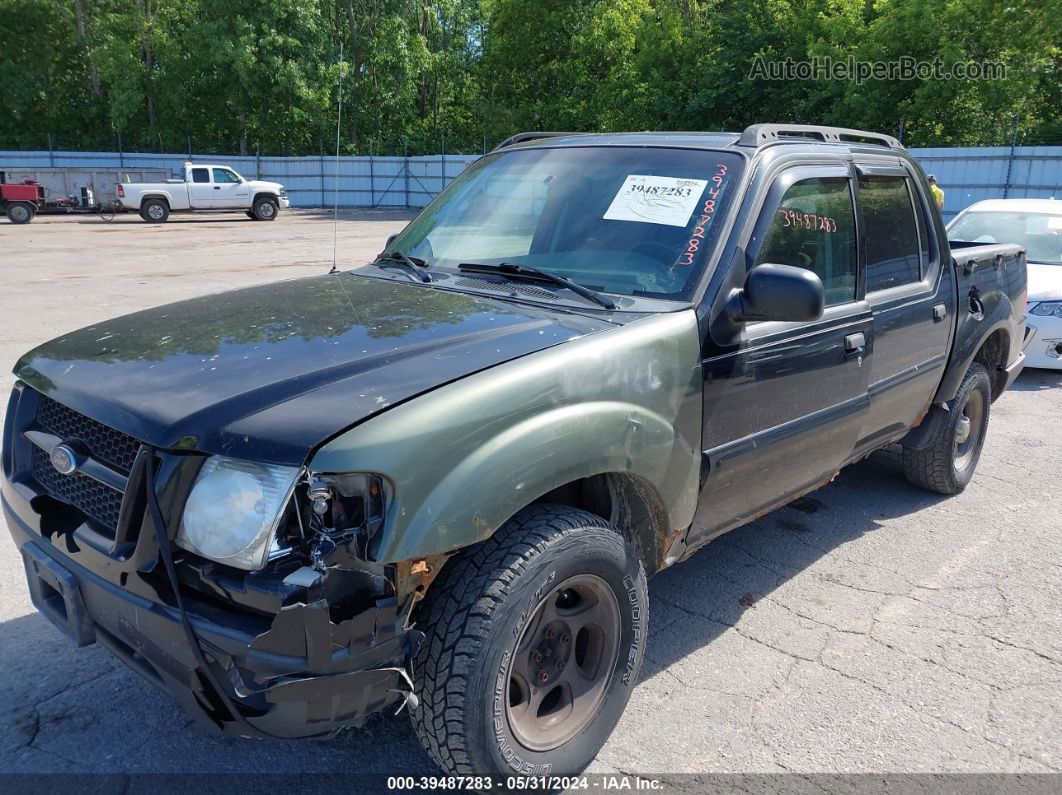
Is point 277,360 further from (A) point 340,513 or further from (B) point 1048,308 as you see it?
(B) point 1048,308

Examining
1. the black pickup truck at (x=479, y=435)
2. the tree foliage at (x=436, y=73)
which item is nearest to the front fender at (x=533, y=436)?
the black pickup truck at (x=479, y=435)

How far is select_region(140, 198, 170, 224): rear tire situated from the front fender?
28204 millimetres

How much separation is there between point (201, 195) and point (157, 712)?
27.7 meters

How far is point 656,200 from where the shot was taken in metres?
3.19

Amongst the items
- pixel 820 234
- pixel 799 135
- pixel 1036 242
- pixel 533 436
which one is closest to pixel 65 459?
pixel 533 436

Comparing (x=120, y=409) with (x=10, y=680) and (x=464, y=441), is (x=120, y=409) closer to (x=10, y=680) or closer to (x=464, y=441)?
(x=464, y=441)

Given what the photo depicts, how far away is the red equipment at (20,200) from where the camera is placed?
83.5 ft

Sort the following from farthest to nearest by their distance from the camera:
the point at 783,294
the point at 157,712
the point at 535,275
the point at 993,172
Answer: the point at 993,172
the point at 535,275
the point at 157,712
the point at 783,294

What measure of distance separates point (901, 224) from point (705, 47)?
30278 mm

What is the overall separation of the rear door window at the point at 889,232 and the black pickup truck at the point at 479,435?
28 mm

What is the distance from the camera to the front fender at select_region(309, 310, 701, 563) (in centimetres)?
201

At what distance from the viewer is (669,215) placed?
3.13m

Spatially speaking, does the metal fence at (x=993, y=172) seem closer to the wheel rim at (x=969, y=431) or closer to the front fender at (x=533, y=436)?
the wheel rim at (x=969, y=431)

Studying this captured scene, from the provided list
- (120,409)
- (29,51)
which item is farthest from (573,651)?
(29,51)
